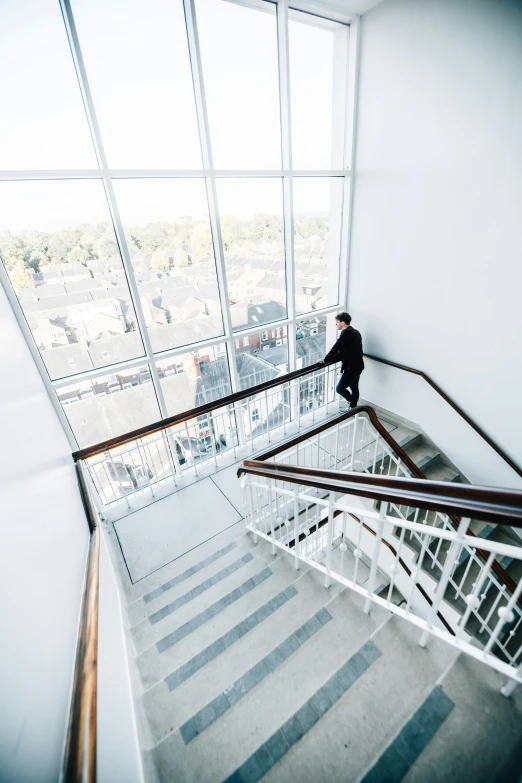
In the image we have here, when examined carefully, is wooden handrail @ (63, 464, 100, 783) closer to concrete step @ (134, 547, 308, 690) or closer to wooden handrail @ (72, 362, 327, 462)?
concrete step @ (134, 547, 308, 690)

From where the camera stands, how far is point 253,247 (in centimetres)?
395

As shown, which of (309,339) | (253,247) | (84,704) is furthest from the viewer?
(309,339)

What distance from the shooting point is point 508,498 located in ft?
3.14

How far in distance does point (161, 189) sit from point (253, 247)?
1.19m

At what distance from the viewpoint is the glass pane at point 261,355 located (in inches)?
169

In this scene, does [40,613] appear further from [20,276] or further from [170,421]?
[20,276]

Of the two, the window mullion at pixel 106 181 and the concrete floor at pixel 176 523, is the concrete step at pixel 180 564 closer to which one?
the concrete floor at pixel 176 523

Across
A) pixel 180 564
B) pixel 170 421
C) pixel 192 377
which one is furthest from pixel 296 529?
pixel 192 377

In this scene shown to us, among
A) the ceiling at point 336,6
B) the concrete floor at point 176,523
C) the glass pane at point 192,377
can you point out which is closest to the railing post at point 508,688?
the concrete floor at point 176,523

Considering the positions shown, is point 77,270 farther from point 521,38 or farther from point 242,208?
point 521,38

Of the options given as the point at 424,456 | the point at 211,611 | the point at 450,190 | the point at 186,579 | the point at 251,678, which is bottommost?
the point at 424,456

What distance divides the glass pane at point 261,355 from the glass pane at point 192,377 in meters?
0.26

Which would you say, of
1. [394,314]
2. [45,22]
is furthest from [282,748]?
[45,22]

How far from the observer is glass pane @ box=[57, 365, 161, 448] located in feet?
11.1
